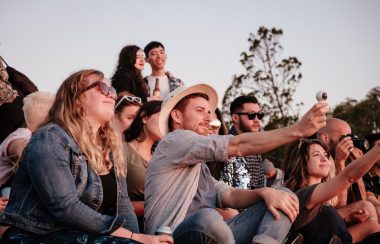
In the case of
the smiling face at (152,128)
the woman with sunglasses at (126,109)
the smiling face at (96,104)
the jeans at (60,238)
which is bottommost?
the jeans at (60,238)

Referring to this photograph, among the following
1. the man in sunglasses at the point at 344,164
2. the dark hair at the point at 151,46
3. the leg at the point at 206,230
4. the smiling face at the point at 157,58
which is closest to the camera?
the leg at the point at 206,230

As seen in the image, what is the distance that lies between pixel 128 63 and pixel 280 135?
184 inches

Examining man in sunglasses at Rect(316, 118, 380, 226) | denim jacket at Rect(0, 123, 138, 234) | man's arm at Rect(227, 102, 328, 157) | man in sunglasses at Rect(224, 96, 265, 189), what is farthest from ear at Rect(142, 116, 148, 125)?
denim jacket at Rect(0, 123, 138, 234)

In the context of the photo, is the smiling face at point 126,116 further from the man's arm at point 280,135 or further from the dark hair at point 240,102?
the man's arm at point 280,135

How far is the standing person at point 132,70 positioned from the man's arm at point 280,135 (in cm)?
413

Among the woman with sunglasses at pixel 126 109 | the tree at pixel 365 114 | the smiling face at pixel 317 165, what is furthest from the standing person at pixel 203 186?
the tree at pixel 365 114

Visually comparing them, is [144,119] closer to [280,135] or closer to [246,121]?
[246,121]

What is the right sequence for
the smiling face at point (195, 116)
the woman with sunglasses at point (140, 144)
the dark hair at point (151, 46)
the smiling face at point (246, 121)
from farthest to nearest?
the dark hair at point (151, 46) < the smiling face at point (246, 121) < the woman with sunglasses at point (140, 144) < the smiling face at point (195, 116)

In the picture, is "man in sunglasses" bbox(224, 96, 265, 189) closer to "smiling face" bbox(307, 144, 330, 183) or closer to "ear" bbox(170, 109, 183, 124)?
"smiling face" bbox(307, 144, 330, 183)

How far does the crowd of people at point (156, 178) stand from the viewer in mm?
3412

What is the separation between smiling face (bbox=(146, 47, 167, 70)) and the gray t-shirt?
411cm

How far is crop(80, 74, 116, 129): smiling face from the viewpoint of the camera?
3.95m

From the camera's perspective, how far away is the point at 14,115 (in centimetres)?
619

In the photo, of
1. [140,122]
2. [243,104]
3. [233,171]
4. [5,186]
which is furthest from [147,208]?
[243,104]
